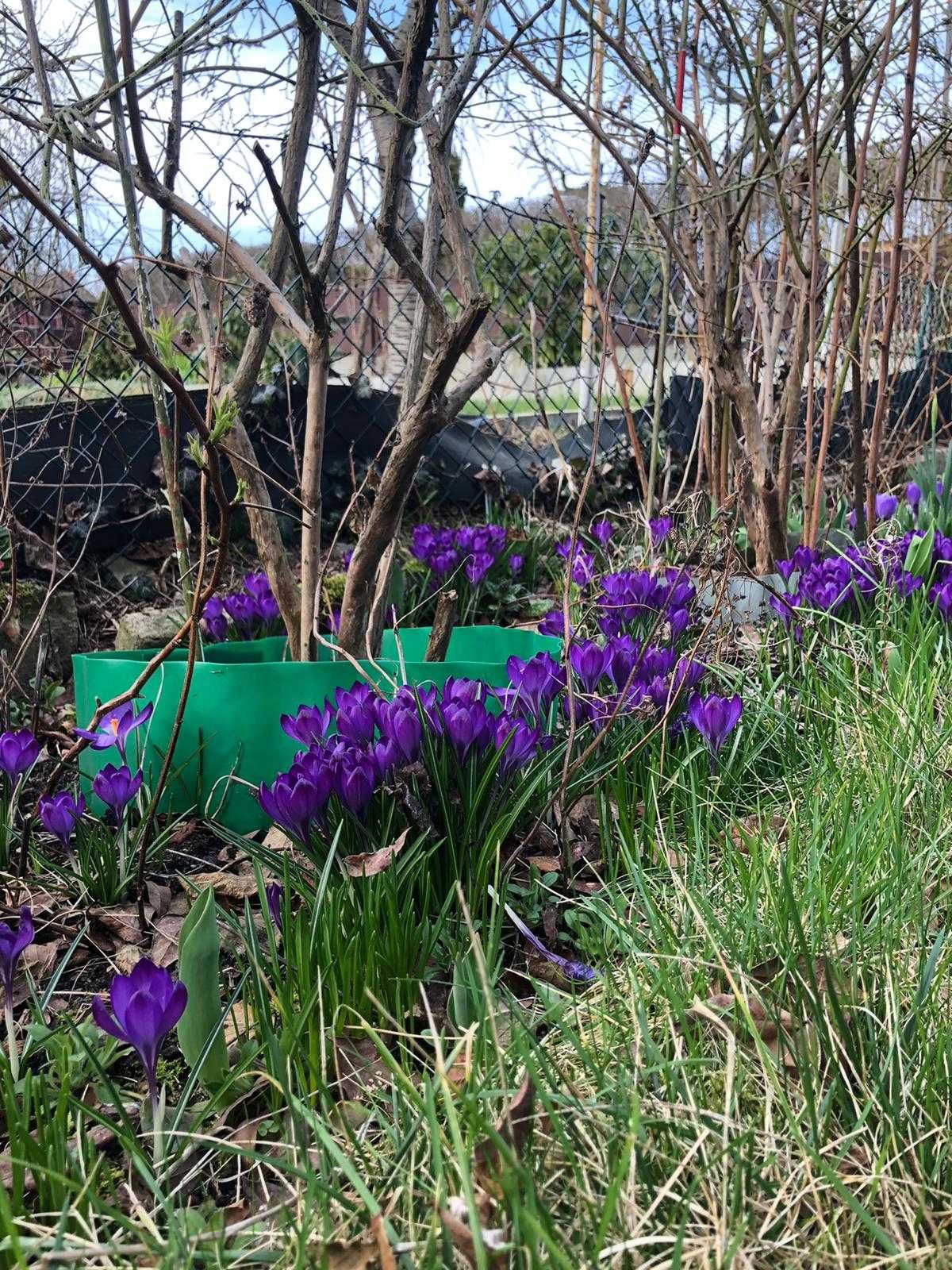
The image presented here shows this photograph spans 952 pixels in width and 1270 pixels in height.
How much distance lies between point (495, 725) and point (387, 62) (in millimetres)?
1308

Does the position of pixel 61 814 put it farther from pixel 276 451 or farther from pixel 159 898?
pixel 276 451

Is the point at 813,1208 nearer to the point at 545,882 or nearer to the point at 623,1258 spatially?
the point at 623,1258

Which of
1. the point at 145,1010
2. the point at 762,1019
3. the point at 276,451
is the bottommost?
the point at 762,1019

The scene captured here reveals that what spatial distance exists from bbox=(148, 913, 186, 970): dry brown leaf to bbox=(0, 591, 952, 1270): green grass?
16 cm

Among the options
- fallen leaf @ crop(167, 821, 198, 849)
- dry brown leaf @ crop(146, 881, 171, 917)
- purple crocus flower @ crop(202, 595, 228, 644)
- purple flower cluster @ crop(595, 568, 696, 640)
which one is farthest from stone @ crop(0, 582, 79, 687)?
purple flower cluster @ crop(595, 568, 696, 640)

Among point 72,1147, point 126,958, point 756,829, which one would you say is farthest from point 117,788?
point 756,829

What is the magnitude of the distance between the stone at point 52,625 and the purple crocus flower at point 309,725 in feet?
4.67

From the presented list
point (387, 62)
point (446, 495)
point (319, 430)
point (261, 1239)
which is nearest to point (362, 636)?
point (319, 430)

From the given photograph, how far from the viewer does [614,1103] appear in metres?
1.18

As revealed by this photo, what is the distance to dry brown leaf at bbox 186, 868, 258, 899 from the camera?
1.89 metres

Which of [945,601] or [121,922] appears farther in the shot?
[945,601]

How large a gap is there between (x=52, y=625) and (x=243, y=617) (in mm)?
838

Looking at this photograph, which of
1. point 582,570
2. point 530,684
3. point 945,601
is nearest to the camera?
point 530,684

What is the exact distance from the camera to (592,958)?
5.43 feet
